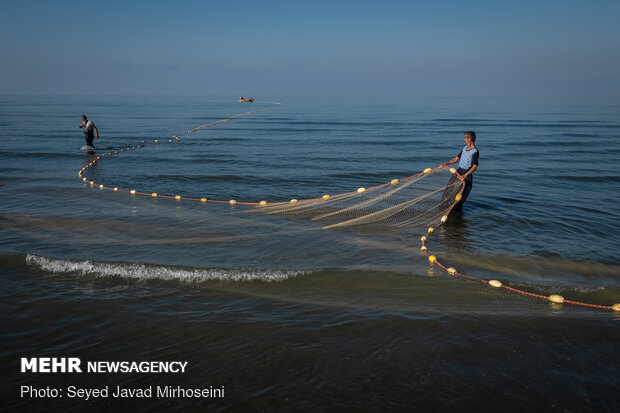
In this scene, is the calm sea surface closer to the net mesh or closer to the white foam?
the white foam

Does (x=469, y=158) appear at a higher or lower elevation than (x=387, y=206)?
higher

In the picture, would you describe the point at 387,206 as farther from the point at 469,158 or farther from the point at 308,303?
the point at 308,303

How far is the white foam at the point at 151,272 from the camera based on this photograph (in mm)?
5637

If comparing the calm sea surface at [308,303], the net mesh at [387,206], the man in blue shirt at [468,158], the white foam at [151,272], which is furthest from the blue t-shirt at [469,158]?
the white foam at [151,272]

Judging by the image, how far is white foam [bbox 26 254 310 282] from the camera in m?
5.64

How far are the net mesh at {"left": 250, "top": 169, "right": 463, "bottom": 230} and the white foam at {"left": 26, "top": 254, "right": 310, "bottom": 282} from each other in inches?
99.9

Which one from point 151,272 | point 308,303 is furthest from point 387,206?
point 151,272

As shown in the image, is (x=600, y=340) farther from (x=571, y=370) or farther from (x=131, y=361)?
(x=131, y=361)

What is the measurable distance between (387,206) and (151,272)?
4.87 meters

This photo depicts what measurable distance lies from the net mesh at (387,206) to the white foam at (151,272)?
254cm

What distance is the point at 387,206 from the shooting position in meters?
8.80

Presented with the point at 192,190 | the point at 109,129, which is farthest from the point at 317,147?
the point at 109,129

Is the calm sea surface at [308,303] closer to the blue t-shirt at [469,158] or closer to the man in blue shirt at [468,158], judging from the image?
the man in blue shirt at [468,158]

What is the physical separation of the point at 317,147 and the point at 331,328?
17896mm
